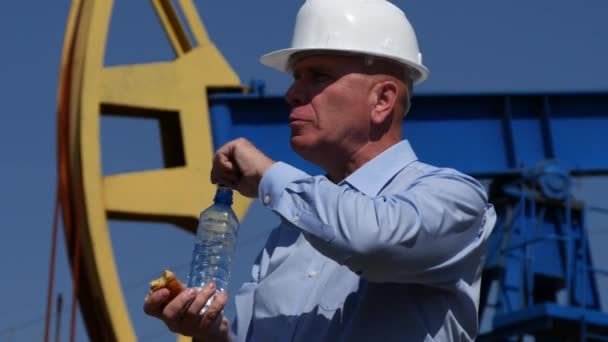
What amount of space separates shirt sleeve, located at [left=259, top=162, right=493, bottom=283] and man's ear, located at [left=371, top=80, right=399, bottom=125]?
230mm

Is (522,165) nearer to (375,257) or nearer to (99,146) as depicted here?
(99,146)

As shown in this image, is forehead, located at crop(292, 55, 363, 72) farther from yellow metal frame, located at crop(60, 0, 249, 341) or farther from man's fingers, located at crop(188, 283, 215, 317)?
yellow metal frame, located at crop(60, 0, 249, 341)

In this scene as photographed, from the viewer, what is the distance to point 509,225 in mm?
13016

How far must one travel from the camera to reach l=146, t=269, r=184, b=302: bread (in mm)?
2936

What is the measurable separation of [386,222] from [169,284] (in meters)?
0.45

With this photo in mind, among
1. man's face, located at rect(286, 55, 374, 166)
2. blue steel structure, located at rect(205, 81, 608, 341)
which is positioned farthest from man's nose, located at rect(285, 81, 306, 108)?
blue steel structure, located at rect(205, 81, 608, 341)

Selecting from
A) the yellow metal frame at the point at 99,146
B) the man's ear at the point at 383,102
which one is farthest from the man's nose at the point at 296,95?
the yellow metal frame at the point at 99,146

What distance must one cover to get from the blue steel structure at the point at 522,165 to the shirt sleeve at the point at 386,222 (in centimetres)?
788

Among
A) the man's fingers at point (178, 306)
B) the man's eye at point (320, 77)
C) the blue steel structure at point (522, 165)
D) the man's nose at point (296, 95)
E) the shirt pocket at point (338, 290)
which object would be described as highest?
the man's eye at point (320, 77)

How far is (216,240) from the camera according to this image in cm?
321

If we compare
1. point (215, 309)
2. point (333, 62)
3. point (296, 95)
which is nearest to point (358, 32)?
point (333, 62)

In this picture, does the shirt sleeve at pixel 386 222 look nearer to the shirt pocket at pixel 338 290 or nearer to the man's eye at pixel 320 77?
the shirt pocket at pixel 338 290

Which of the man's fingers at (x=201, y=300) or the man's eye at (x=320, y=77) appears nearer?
the man's fingers at (x=201, y=300)

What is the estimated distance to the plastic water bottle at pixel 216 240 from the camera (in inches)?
123
